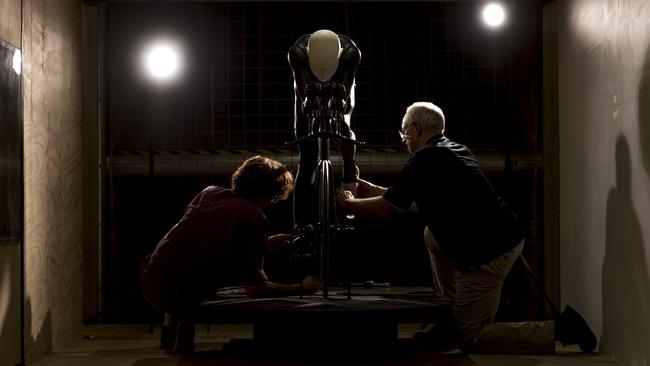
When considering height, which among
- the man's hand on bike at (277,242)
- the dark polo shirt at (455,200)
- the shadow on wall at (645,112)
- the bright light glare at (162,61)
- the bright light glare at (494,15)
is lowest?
the man's hand on bike at (277,242)

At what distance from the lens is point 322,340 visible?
12.8ft

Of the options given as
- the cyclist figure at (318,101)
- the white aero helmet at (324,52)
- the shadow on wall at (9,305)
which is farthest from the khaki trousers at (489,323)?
the shadow on wall at (9,305)

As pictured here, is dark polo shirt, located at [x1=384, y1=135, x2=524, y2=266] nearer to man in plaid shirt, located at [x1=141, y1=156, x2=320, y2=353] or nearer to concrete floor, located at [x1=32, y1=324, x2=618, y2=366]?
concrete floor, located at [x1=32, y1=324, x2=618, y2=366]

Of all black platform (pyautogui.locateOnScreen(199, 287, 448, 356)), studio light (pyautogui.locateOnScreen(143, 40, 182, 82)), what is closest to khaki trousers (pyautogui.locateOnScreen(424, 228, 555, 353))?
black platform (pyautogui.locateOnScreen(199, 287, 448, 356))

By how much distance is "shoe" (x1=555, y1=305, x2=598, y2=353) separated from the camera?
432 cm

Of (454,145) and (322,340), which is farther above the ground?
(454,145)

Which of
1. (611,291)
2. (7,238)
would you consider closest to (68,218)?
(7,238)

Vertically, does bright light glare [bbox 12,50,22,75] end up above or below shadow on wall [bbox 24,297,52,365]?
above

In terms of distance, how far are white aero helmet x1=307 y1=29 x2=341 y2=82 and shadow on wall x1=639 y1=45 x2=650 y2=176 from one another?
1.42 m

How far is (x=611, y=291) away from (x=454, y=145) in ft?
3.31

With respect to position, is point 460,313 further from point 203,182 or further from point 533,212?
point 203,182

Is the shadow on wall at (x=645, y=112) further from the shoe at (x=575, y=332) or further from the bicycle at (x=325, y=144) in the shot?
the bicycle at (x=325, y=144)

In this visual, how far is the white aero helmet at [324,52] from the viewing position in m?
4.33

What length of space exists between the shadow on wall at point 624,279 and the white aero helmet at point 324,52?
1389mm
